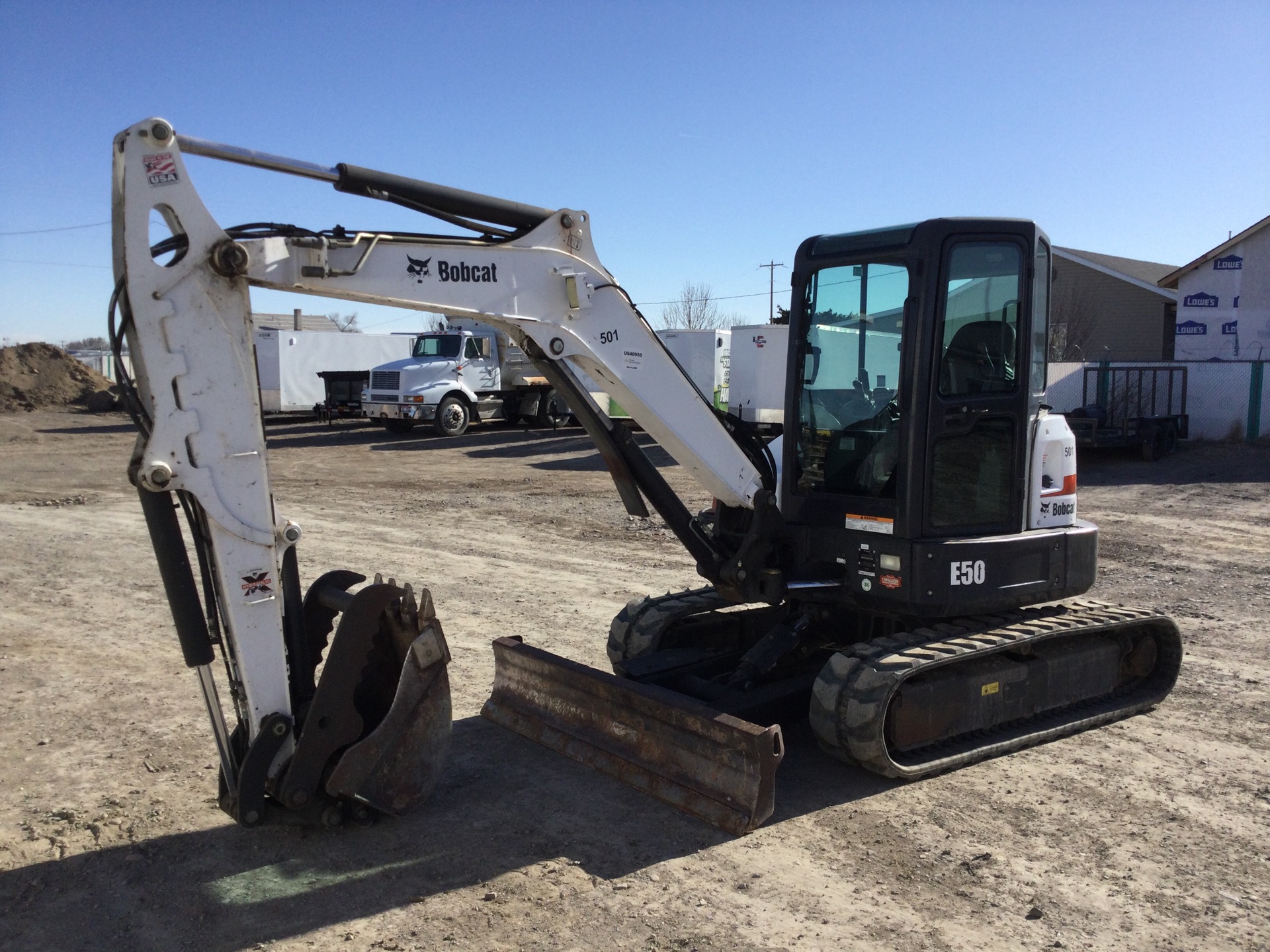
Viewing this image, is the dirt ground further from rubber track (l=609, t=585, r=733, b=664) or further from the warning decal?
the warning decal

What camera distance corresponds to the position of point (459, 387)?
26.7m

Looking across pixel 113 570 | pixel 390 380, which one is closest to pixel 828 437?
pixel 113 570

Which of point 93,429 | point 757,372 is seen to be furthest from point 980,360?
point 93,429

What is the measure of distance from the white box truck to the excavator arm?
2111cm

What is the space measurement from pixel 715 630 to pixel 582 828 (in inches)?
86.2

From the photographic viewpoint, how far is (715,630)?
22.2 ft

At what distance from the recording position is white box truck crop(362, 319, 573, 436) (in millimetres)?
25969

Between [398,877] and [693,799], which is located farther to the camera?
[693,799]

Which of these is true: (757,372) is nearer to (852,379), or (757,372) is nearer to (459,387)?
(459,387)

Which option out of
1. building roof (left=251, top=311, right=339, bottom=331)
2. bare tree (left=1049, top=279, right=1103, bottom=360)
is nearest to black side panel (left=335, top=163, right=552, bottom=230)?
bare tree (left=1049, top=279, right=1103, bottom=360)

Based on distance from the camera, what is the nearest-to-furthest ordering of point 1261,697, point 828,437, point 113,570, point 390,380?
point 828,437 → point 1261,697 → point 113,570 → point 390,380

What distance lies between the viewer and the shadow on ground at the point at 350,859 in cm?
399

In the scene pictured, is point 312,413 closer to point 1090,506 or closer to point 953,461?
point 1090,506

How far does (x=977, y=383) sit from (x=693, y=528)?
1732 millimetres
